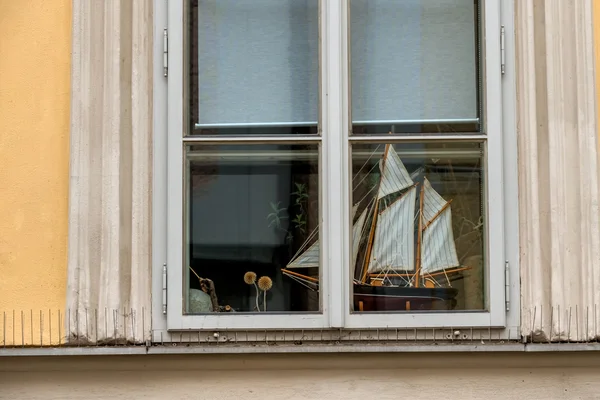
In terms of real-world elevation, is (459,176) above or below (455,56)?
below

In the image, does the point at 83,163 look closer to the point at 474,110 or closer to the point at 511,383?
the point at 474,110

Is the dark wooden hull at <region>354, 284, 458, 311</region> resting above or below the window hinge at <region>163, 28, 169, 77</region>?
below

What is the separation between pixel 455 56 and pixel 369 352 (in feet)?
4.34

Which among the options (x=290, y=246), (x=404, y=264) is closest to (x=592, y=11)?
(x=404, y=264)

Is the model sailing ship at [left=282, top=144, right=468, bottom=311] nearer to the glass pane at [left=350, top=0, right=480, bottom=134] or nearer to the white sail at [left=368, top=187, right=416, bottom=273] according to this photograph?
the white sail at [left=368, top=187, right=416, bottom=273]

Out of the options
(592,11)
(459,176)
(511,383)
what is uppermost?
(592,11)

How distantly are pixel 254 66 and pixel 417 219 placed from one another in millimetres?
962

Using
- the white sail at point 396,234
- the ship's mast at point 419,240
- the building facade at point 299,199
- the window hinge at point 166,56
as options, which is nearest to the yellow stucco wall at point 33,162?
the building facade at point 299,199

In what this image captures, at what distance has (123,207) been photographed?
4.61 meters

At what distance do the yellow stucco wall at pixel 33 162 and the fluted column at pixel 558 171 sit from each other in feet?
6.37

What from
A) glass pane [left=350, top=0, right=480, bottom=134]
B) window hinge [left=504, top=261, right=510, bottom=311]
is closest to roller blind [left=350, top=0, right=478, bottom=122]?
glass pane [left=350, top=0, right=480, bottom=134]

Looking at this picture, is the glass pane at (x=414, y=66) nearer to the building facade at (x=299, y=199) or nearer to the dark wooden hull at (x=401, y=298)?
the building facade at (x=299, y=199)

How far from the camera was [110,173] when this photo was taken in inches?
181

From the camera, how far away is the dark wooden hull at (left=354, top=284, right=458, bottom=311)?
4.60 metres
